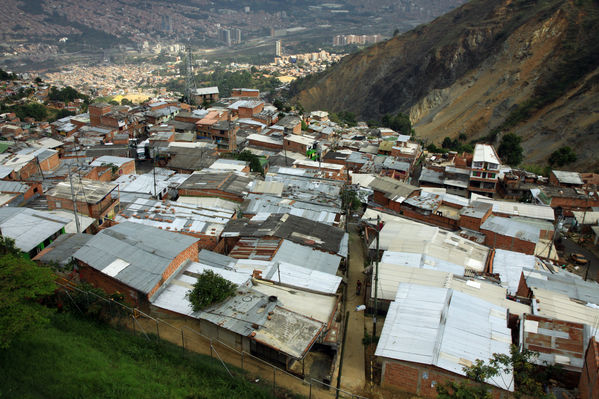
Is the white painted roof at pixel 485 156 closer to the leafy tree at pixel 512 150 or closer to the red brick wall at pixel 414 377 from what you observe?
the leafy tree at pixel 512 150

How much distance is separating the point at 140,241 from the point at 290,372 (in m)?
7.06

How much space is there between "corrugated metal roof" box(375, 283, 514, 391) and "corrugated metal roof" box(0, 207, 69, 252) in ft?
45.6

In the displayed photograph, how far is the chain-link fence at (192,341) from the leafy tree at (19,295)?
1.34 m

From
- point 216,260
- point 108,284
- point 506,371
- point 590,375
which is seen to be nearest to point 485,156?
point 216,260

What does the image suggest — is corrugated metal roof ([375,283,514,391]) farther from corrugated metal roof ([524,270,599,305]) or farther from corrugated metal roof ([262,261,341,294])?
corrugated metal roof ([524,270,599,305])

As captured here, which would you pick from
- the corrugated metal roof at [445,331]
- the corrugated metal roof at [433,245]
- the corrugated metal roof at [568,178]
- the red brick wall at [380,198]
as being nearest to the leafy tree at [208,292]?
the corrugated metal roof at [445,331]

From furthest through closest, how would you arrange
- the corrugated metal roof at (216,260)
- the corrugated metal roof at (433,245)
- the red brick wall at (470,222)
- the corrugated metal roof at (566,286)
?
1. the red brick wall at (470,222)
2. the corrugated metal roof at (433,245)
3. the corrugated metal roof at (216,260)
4. the corrugated metal roof at (566,286)

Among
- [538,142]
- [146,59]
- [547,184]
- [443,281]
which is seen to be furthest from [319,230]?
[146,59]

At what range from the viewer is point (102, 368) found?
9930 millimetres

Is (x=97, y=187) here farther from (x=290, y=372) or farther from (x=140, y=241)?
(x=290, y=372)

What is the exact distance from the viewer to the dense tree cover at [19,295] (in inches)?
355

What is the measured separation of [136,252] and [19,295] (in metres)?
4.62

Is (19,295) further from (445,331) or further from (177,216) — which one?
(177,216)

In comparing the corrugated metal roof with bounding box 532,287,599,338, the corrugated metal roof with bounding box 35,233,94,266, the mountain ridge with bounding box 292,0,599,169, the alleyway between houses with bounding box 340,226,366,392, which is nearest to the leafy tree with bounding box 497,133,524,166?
the mountain ridge with bounding box 292,0,599,169
